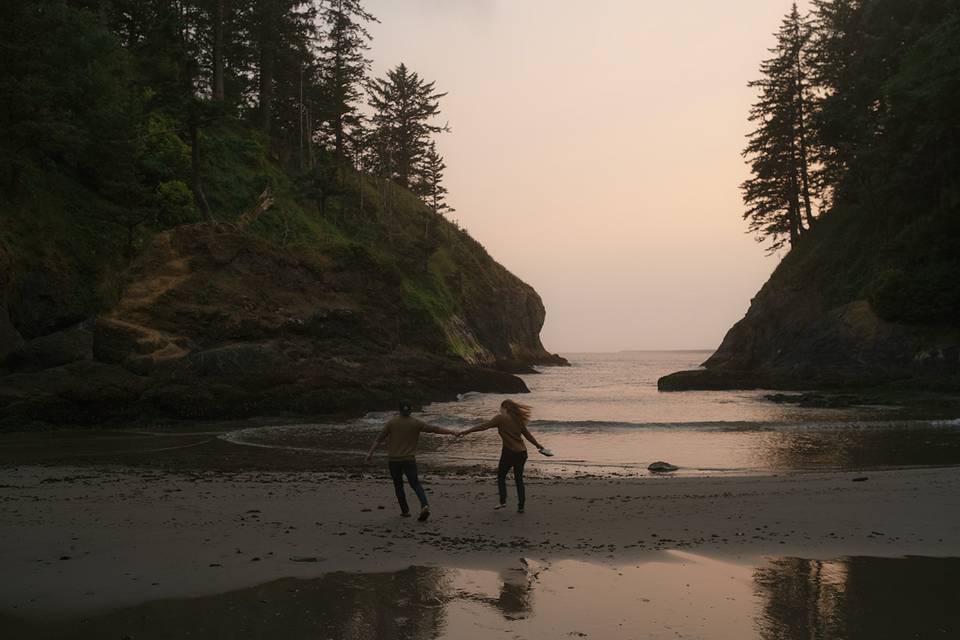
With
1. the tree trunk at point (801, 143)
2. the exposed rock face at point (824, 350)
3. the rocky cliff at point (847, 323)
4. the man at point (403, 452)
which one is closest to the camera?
the man at point (403, 452)

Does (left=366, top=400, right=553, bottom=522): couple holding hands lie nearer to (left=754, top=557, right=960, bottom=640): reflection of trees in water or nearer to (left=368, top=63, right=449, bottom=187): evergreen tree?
(left=754, top=557, right=960, bottom=640): reflection of trees in water

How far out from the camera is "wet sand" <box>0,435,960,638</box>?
18.0ft

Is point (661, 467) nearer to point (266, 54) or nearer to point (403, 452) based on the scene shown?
point (403, 452)

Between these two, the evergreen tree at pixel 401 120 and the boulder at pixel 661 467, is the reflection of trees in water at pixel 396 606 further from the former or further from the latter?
the evergreen tree at pixel 401 120

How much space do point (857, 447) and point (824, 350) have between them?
2121 centimetres

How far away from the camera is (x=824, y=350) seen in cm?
3581

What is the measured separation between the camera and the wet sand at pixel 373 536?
5.50m

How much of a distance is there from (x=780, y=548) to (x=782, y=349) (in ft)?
121

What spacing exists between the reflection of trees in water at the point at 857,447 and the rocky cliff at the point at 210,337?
1392cm

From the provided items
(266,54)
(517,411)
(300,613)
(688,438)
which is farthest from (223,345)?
(266,54)

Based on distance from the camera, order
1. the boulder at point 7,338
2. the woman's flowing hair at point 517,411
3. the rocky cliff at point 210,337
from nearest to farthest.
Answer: the woman's flowing hair at point 517,411, the rocky cliff at point 210,337, the boulder at point 7,338

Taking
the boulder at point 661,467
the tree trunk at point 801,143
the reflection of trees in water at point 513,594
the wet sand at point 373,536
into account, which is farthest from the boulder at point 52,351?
the tree trunk at point 801,143

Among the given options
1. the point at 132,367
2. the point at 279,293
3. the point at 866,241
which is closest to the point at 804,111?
the point at 866,241

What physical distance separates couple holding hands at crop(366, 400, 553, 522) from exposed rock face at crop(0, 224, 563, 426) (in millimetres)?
14913
